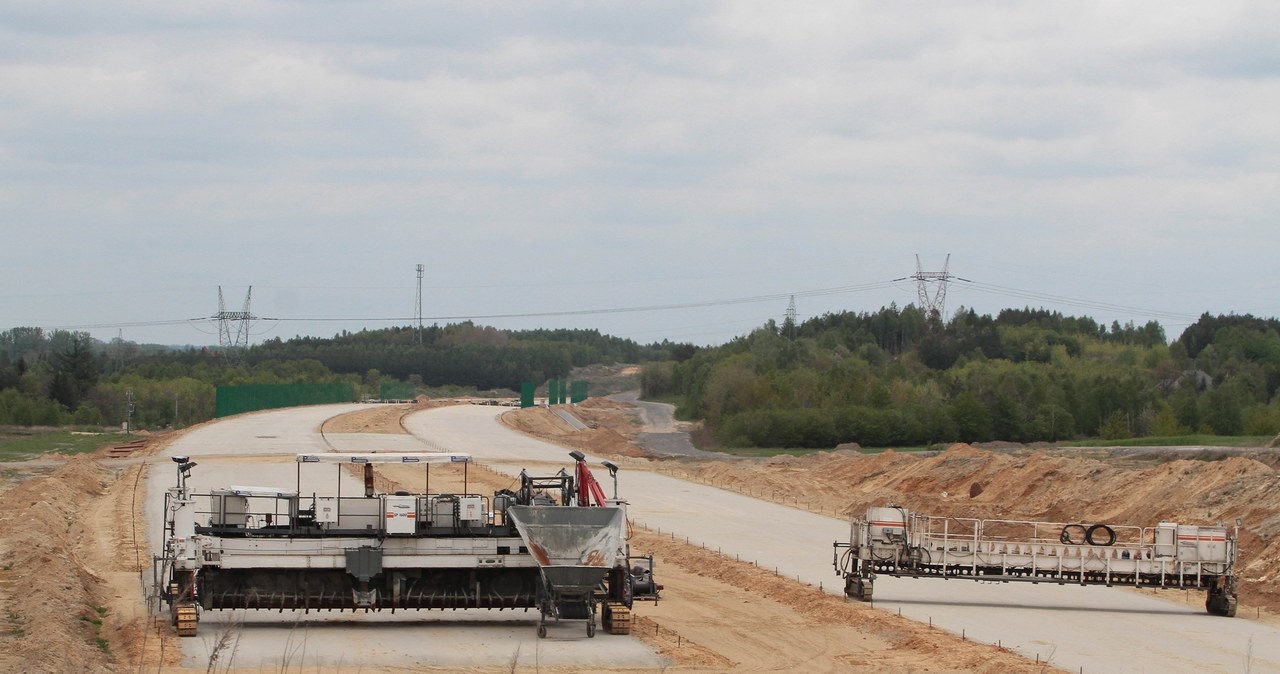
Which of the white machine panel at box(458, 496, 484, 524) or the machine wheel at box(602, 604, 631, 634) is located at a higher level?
the white machine panel at box(458, 496, 484, 524)

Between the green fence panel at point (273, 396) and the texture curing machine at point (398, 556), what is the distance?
93933mm

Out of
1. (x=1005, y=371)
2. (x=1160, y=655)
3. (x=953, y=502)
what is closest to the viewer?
(x=1160, y=655)

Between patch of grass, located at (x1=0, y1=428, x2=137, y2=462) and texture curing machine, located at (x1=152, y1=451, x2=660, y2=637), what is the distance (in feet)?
193

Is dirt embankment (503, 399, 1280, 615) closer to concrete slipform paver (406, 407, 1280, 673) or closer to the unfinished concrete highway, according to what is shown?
concrete slipform paver (406, 407, 1280, 673)

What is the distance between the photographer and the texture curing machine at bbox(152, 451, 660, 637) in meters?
25.3

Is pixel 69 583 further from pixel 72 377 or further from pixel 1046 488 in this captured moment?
pixel 72 377

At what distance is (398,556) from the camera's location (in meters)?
25.8

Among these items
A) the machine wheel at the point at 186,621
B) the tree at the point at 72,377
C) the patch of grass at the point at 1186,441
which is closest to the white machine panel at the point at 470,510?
the machine wheel at the point at 186,621

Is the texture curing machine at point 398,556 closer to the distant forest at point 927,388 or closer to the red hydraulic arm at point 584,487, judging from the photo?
the red hydraulic arm at point 584,487

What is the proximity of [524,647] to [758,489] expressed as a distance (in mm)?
45650

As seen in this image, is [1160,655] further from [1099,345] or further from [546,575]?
[1099,345]

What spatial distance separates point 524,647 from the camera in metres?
24.6

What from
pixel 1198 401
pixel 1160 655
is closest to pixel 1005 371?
pixel 1198 401

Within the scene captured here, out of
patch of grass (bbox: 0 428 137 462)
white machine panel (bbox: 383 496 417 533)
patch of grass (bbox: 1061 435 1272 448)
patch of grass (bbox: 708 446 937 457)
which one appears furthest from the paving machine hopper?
patch of grass (bbox: 1061 435 1272 448)
